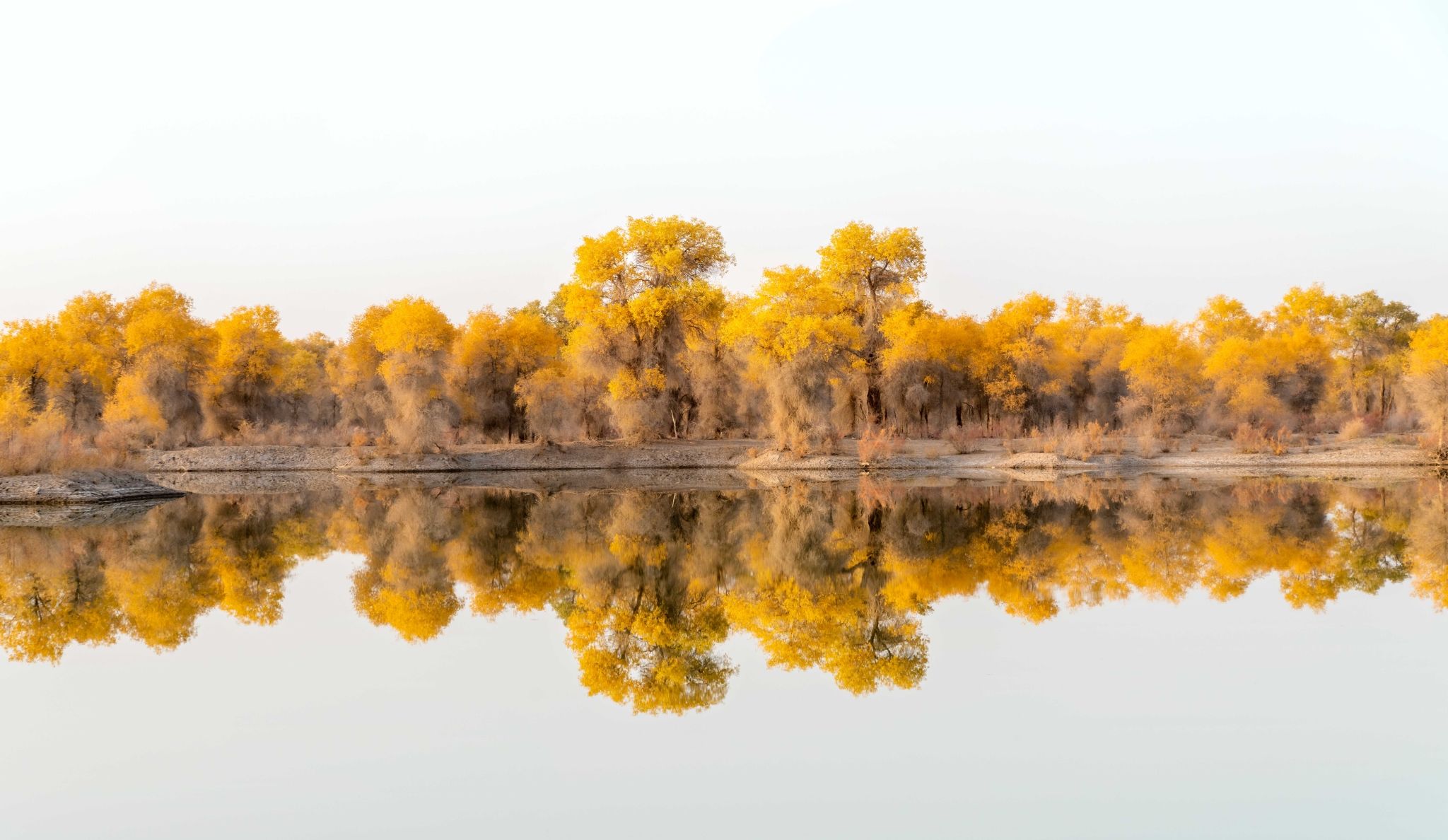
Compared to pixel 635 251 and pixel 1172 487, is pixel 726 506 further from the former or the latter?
pixel 635 251

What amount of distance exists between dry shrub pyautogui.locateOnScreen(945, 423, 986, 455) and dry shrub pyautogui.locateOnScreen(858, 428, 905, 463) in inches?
88.5

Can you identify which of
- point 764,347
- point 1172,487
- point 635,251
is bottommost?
point 1172,487

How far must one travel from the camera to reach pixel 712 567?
15219 millimetres

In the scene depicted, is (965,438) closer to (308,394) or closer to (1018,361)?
(1018,361)

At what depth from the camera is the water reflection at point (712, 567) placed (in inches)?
426

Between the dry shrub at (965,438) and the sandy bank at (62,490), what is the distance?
29.3 meters

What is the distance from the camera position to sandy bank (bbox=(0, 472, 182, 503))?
28.8 metres

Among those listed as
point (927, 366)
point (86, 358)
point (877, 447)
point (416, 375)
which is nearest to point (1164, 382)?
point (927, 366)

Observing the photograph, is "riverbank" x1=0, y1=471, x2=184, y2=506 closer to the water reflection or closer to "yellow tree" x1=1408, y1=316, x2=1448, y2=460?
the water reflection

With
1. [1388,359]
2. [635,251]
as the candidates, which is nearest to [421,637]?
[635,251]

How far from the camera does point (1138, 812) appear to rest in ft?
20.3

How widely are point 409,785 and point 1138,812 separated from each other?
4371mm

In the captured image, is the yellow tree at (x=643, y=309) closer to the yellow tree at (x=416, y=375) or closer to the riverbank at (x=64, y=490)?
the yellow tree at (x=416, y=375)

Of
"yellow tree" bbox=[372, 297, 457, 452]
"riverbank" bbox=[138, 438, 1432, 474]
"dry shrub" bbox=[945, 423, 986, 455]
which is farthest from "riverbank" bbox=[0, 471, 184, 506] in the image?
"dry shrub" bbox=[945, 423, 986, 455]
